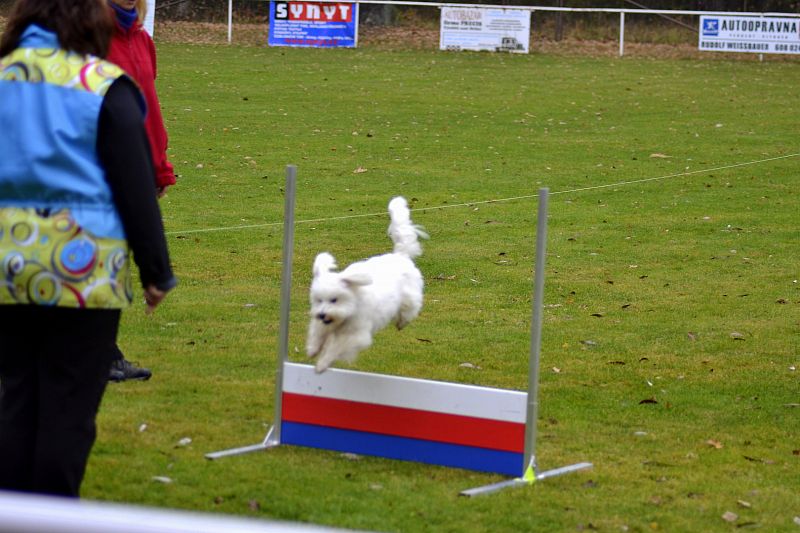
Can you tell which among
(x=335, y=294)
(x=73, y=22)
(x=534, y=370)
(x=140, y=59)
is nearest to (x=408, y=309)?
(x=335, y=294)

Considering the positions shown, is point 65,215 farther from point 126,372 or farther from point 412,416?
point 126,372

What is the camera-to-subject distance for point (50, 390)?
153 inches

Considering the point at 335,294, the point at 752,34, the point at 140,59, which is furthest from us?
the point at 752,34

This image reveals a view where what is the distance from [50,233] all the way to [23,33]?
67cm

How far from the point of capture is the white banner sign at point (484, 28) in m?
31.7

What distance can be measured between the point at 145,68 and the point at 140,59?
0.20ft

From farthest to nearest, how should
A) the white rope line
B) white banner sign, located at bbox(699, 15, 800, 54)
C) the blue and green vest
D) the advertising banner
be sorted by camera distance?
white banner sign, located at bbox(699, 15, 800, 54) → the advertising banner → the white rope line → the blue and green vest

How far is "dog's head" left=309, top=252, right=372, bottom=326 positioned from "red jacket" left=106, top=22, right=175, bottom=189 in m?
0.98

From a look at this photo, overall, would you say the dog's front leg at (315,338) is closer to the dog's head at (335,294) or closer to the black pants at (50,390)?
the dog's head at (335,294)

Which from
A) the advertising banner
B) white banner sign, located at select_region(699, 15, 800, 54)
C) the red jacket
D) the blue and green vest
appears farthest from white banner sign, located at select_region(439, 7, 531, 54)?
the blue and green vest

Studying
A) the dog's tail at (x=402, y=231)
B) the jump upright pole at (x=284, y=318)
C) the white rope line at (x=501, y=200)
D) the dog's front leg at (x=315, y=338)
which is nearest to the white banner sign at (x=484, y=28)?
the white rope line at (x=501, y=200)

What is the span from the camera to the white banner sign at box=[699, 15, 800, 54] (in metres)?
31.2

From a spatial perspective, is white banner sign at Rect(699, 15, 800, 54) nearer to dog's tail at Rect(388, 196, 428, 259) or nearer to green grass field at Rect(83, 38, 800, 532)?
green grass field at Rect(83, 38, 800, 532)

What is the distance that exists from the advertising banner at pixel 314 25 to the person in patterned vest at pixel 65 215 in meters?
27.4
